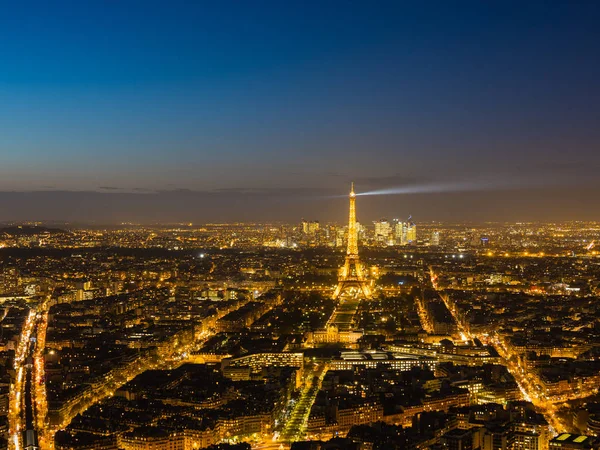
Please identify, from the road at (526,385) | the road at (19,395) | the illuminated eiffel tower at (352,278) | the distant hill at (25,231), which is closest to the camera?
the road at (19,395)

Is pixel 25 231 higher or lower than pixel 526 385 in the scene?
higher

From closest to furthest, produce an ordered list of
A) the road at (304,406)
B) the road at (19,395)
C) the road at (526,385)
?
the road at (19,395), the road at (304,406), the road at (526,385)

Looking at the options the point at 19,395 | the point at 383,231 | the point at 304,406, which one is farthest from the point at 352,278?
the point at 383,231

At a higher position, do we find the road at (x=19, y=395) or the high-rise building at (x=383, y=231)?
the high-rise building at (x=383, y=231)

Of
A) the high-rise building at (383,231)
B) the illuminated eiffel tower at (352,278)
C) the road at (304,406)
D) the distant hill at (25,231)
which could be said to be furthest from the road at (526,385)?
the distant hill at (25,231)

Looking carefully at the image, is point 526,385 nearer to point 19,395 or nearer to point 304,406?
point 304,406

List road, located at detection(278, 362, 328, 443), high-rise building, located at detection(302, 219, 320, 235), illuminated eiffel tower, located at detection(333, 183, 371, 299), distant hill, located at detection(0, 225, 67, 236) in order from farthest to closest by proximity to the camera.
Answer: high-rise building, located at detection(302, 219, 320, 235) → distant hill, located at detection(0, 225, 67, 236) → illuminated eiffel tower, located at detection(333, 183, 371, 299) → road, located at detection(278, 362, 328, 443)

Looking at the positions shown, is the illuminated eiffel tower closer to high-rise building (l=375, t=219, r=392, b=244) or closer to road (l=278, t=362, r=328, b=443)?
road (l=278, t=362, r=328, b=443)

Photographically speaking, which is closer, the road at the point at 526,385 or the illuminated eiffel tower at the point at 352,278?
the road at the point at 526,385

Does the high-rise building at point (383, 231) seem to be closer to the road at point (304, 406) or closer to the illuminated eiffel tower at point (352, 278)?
the illuminated eiffel tower at point (352, 278)

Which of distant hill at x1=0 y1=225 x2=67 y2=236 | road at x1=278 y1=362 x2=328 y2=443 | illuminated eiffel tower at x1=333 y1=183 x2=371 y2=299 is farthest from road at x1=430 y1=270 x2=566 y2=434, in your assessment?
distant hill at x1=0 y1=225 x2=67 y2=236

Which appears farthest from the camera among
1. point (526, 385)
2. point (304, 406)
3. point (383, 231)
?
point (383, 231)

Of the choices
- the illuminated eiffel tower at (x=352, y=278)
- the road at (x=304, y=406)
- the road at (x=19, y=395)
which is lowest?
the road at (x=19, y=395)
